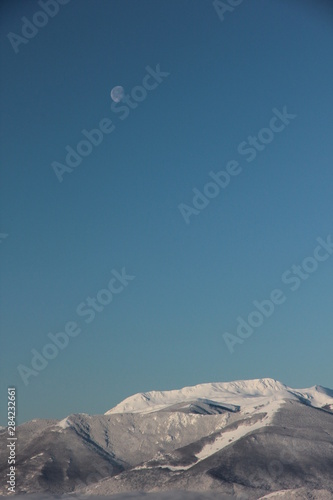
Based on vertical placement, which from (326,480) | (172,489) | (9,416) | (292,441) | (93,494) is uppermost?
(9,416)

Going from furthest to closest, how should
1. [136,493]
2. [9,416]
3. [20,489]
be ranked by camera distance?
1. [20,489]
2. [136,493]
3. [9,416]

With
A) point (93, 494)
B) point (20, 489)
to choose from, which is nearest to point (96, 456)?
point (20, 489)

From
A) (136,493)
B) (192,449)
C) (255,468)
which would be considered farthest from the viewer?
(192,449)

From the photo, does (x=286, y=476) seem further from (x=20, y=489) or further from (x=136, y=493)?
(x=20, y=489)

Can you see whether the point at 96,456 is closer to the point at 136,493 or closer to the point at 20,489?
the point at 20,489

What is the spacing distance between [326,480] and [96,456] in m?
80.4

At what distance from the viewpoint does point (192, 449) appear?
183m

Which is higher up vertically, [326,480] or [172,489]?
[172,489]

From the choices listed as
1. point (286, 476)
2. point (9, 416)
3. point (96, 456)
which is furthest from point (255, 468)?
point (9, 416)

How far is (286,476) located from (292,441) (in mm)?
20013

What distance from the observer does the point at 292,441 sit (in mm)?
173000

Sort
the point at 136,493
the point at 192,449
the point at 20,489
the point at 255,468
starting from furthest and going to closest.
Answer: the point at 192,449
the point at 20,489
the point at 255,468
the point at 136,493

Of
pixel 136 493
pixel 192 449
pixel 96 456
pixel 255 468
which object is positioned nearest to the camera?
pixel 136 493

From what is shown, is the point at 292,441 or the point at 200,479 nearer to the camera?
the point at 200,479
